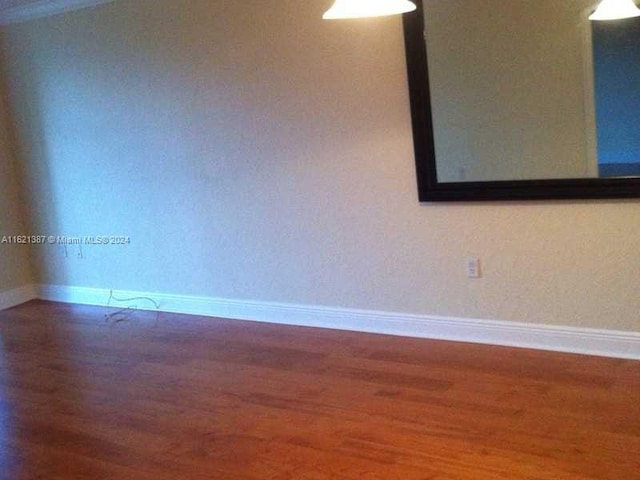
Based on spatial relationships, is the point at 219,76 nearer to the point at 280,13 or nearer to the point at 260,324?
the point at 280,13

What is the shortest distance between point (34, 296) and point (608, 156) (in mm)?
4466

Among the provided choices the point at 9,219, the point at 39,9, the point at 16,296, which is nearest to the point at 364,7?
the point at 39,9

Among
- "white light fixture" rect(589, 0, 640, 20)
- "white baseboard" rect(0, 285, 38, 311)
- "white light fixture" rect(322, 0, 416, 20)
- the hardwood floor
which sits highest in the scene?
"white light fixture" rect(589, 0, 640, 20)

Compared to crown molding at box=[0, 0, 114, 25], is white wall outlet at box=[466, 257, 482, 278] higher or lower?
lower

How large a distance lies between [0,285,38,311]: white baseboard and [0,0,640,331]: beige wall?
1.82 ft

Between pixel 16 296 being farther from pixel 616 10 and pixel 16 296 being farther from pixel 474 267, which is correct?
pixel 616 10

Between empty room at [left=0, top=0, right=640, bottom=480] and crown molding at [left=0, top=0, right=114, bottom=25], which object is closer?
empty room at [left=0, top=0, right=640, bottom=480]

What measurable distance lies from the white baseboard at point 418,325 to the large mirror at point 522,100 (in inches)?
26.3

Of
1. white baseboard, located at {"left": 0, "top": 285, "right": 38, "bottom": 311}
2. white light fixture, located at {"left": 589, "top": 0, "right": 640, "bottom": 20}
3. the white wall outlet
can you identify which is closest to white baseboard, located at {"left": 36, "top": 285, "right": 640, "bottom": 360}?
the white wall outlet

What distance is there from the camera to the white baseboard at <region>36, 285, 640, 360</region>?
3.24m

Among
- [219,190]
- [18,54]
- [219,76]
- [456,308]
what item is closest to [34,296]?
[18,54]

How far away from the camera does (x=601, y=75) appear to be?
301 centimetres

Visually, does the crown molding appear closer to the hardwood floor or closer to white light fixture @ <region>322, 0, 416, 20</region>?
the hardwood floor

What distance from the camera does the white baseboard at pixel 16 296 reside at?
5305 millimetres
